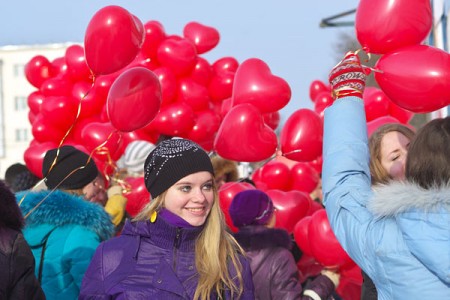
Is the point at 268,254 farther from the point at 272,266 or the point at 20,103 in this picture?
the point at 20,103

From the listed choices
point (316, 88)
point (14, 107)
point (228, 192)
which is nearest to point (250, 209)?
point (228, 192)

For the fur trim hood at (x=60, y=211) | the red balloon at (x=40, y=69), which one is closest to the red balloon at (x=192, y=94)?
the red balloon at (x=40, y=69)

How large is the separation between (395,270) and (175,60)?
14.5 feet

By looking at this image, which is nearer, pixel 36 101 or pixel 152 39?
pixel 152 39

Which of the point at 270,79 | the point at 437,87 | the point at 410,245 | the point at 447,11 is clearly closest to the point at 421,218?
the point at 410,245

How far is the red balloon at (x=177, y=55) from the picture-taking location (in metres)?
5.87

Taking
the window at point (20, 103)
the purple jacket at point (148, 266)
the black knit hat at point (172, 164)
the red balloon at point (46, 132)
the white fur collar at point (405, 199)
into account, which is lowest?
the window at point (20, 103)

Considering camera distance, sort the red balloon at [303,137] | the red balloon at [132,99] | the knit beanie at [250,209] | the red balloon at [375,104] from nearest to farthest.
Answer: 1. the red balloon at [132,99]
2. the red balloon at [303,137]
3. the knit beanie at [250,209]
4. the red balloon at [375,104]

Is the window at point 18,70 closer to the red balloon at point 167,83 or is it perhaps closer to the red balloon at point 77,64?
the red balloon at point 77,64

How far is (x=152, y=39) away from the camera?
19.6 feet

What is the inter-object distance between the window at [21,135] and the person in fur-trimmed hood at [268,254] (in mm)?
46801

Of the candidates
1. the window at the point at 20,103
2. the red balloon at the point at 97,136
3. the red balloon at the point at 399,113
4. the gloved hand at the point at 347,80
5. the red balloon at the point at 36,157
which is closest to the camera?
the gloved hand at the point at 347,80

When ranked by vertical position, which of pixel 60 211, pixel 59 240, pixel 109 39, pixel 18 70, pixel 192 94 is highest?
pixel 109 39

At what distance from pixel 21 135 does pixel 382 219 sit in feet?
162
